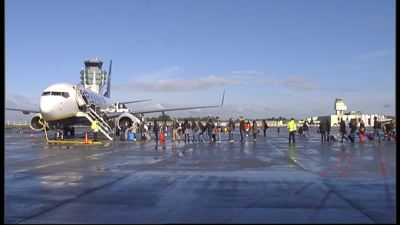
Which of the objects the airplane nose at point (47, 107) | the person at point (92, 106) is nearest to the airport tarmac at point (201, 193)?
the airplane nose at point (47, 107)

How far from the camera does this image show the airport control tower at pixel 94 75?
128500mm

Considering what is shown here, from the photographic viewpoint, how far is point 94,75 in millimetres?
129250

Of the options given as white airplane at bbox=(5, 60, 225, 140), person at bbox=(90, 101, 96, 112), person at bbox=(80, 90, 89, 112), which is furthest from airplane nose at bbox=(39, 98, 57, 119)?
person at bbox=(90, 101, 96, 112)

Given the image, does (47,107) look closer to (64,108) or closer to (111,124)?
(64,108)

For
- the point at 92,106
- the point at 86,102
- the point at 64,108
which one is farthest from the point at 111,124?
the point at 64,108

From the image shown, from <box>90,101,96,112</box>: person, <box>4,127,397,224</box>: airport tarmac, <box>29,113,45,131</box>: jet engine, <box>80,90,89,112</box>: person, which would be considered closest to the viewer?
<box>4,127,397,224</box>: airport tarmac

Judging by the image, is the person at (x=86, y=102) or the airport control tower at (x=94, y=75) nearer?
the person at (x=86, y=102)

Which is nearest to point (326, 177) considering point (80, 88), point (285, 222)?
point (285, 222)

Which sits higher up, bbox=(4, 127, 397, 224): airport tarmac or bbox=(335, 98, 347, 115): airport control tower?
bbox=(335, 98, 347, 115): airport control tower

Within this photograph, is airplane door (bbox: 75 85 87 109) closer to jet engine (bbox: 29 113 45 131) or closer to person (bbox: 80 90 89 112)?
person (bbox: 80 90 89 112)

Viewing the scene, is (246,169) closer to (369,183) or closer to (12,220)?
(369,183)

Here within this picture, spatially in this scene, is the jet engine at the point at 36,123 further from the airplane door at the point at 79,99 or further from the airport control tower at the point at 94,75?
the airport control tower at the point at 94,75

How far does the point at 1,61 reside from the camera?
5770mm

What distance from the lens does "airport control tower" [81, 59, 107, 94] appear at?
422ft
